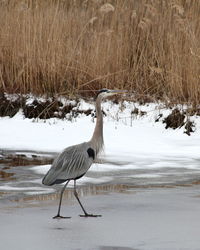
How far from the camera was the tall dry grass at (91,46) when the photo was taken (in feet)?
35.3

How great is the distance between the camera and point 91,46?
11.2m

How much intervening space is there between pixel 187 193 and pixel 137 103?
472 cm

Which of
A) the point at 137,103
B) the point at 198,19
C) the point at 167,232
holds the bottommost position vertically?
the point at 167,232

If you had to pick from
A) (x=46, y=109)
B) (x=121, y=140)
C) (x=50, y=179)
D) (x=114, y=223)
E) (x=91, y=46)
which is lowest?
(x=114, y=223)

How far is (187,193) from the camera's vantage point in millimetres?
6406

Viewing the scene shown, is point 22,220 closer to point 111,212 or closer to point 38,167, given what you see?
point 111,212

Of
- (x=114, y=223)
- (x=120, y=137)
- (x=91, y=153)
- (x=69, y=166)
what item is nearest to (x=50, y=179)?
(x=69, y=166)

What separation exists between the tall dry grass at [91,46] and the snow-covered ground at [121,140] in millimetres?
397

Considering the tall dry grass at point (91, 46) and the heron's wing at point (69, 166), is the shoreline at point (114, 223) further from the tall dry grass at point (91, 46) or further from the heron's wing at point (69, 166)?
the tall dry grass at point (91, 46)

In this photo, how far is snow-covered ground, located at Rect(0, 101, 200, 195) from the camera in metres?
7.76

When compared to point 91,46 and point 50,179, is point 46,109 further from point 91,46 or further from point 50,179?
point 50,179

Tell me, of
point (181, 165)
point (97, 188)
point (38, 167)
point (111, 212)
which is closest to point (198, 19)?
point (181, 165)

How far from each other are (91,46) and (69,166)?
18.6 ft

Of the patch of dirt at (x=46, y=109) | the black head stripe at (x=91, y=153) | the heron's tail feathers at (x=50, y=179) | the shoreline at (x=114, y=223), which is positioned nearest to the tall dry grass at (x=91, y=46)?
the patch of dirt at (x=46, y=109)
